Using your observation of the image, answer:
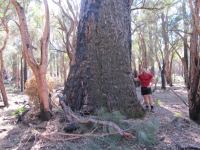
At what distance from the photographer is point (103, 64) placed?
7.83m

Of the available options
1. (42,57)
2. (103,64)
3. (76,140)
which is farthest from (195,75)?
(76,140)

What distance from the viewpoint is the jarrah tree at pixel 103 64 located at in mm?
7699

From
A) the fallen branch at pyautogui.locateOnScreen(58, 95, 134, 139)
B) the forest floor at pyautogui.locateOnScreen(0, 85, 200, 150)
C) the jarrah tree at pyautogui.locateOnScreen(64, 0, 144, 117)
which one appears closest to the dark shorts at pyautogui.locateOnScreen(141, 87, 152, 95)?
the forest floor at pyautogui.locateOnScreen(0, 85, 200, 150)

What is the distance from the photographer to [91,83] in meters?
7.78

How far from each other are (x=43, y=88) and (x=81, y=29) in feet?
6.33

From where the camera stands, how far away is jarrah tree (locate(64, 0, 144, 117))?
25.3 feet

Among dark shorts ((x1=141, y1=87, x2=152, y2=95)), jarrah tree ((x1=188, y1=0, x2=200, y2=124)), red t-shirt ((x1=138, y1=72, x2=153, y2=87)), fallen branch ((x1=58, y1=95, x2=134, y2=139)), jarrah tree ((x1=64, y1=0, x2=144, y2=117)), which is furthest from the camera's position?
red t-shirt ((x1=138, y1=72, x2=153, y2=87))

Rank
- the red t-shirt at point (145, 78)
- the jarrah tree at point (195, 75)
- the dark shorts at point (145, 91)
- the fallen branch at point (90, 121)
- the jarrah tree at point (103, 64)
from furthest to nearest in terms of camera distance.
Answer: the red t-shirt at point (145, 78)
the dark shorts at point (145, 91)
the jarrah tree at point (195, 75)
the jarrah tree at point (103, 64)
the fallen branch at point (90, 121)

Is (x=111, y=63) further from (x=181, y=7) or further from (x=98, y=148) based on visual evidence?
(x=181, y=7)

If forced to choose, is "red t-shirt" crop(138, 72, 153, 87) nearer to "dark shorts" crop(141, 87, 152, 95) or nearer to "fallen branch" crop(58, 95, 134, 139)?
"dark shorts" crop(141, 87, 152, 95)

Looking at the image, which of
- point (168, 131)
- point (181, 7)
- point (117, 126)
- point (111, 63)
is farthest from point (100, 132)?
point (181, 7)

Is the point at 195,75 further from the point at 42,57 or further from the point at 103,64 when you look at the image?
the point at 42,57

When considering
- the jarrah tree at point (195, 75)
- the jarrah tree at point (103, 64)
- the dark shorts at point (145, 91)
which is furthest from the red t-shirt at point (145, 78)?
the jarrah tree at point (103, 64)

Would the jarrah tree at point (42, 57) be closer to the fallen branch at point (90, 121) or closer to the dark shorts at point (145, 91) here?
the fallen branch at point (90, 121)
